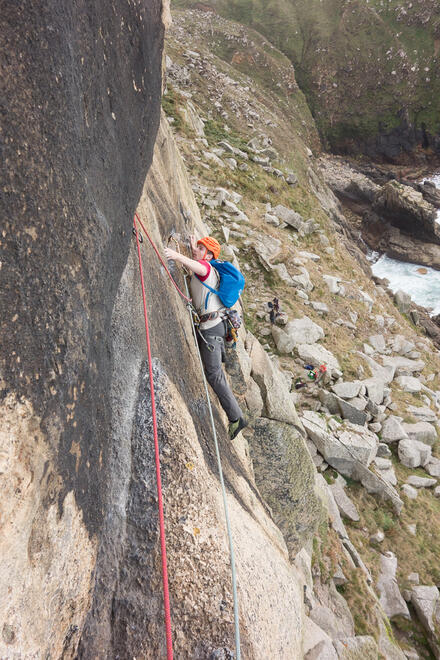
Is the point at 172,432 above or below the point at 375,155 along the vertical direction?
below

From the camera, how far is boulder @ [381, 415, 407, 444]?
13477 millimetres

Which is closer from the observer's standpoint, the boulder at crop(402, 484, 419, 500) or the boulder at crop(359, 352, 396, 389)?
the boulder at crop(402, 484, 419, 500)

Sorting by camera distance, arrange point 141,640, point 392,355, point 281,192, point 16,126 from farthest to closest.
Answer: point 281,192 < point 392,355 < point 141,640 < point 16,126

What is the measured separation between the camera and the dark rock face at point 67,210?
191cm

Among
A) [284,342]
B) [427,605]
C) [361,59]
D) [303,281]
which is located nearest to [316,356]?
[284,342]

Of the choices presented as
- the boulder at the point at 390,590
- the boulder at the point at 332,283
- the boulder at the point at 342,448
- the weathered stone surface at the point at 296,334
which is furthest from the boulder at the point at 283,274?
the boulder at the point at 390,590

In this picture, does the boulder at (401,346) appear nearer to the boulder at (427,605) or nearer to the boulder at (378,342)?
the boulder at (378,342)

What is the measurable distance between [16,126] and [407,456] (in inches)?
596

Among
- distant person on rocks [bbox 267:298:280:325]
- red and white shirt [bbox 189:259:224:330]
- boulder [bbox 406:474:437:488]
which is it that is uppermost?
red and white shirt [bbox 189:259:224:330]

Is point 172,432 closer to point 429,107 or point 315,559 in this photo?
point 315,559

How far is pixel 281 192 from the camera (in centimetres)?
2453

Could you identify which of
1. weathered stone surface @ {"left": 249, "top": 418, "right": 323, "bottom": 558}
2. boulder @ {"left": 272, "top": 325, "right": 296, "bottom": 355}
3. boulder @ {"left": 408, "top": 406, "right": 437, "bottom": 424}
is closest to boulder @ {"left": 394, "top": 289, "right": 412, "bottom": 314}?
boulder @ {"left": 408, "top": 406, "right": 437, "bottom": 424}

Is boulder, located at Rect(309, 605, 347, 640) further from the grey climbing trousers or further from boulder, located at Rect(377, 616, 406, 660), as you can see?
the grey climbing trousers

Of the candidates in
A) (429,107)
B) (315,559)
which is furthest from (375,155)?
(315,559)
